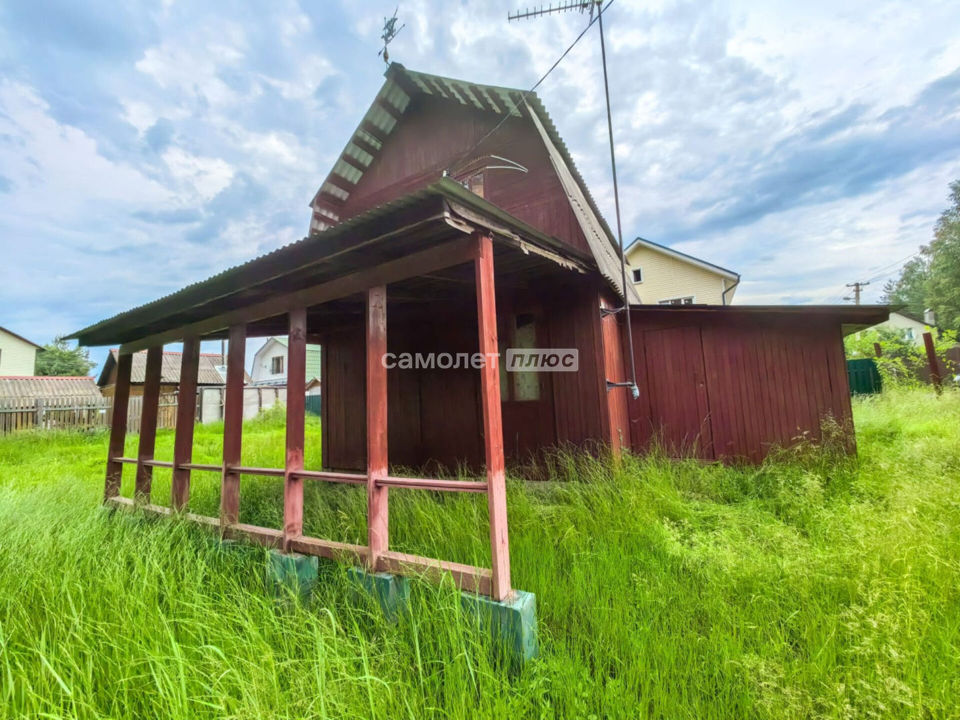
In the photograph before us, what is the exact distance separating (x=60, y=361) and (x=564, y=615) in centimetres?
5914

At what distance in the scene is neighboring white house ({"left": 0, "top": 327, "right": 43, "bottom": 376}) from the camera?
88.0 feet

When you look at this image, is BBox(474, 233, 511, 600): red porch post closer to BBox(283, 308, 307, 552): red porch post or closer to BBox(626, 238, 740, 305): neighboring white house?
BBox(283, 308, 307, 552): red porch post

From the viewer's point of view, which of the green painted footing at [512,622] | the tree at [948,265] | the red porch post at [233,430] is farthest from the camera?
the tree at [948,265]

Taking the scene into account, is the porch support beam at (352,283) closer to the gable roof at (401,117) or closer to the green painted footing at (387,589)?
the green painted footing at (387,589)

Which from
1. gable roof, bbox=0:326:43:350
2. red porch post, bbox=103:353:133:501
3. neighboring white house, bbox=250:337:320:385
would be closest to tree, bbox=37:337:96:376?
gable roof, bbox=0:326:43:350

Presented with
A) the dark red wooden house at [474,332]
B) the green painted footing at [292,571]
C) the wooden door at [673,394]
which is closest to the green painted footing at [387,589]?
the dark red wooden house at [474,332]

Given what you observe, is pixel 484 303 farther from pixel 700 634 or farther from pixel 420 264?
pixel 700 634

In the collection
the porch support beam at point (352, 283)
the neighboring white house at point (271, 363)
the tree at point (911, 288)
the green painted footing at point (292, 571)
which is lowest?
the green painted footing at point (292, 571)

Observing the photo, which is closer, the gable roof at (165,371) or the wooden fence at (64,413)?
the wooden fence at (64,413)

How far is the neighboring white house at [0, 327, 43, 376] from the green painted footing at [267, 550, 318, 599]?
3869 cm

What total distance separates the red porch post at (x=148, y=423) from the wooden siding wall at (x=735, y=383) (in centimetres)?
706

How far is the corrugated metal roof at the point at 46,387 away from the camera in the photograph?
19125 mm

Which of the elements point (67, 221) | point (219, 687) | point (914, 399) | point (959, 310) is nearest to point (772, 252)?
point (959, 310)

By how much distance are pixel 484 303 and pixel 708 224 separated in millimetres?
28784
